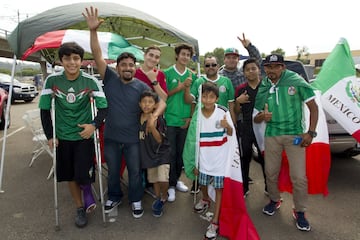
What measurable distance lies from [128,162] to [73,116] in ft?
2.73

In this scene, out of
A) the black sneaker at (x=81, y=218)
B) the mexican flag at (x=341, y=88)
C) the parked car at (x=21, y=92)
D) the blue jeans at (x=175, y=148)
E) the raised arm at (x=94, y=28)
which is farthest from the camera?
the parked car at (x=21, y=92)

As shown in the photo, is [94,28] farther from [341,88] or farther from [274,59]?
[341,88]

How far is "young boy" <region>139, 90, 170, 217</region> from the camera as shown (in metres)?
3.14

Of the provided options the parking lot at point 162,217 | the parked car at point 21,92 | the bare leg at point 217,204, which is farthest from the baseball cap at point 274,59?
the parked car at point 21,92

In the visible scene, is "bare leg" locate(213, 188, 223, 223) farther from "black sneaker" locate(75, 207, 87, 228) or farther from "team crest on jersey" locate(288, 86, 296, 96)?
"black sneaker" locate(75, 207, 87, 228)

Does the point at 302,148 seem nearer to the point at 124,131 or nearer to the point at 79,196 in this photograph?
the point at 124,131

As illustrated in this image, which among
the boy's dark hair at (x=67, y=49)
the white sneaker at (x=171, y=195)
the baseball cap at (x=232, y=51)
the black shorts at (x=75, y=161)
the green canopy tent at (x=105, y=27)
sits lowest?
the white sneaker at (x=171, y=195)

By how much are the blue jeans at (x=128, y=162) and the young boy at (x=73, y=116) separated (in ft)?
0.68

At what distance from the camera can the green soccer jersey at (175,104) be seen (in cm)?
369

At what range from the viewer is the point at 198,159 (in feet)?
10.3

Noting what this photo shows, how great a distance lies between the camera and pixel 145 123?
3232mm

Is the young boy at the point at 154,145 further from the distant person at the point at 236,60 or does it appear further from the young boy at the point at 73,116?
the distant person at the point at 236,60

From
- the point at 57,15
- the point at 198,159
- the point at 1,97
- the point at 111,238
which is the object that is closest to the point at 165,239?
the point at 111,238

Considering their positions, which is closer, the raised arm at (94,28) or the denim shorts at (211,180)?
the raised arm at (94,28)
